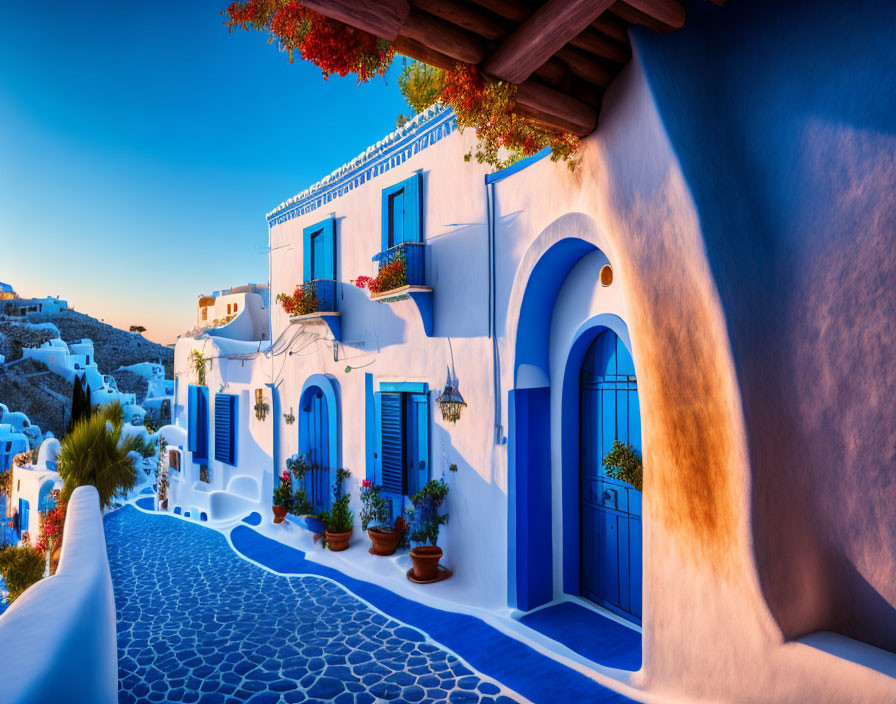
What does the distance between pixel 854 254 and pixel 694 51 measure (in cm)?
188

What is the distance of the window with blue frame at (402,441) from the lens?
27.8 ft

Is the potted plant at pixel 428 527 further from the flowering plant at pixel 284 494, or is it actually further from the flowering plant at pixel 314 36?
the flowering plant at pixel 314 36

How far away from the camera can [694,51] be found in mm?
3893

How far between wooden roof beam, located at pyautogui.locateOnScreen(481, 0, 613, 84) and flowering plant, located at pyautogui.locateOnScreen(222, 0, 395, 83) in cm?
77

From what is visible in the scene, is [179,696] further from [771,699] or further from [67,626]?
[771,699]

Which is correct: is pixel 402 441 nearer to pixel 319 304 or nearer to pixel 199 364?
pixel 319 304

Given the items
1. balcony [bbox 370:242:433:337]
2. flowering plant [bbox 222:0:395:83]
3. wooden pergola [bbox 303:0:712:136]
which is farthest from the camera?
balcony [bbox 370:242:433:337]

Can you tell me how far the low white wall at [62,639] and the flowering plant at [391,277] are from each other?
5126 mm

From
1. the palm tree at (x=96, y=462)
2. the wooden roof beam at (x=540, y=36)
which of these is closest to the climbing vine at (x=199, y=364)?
the palm tree at (x=96, y=462)

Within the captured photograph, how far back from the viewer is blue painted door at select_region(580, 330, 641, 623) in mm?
5867

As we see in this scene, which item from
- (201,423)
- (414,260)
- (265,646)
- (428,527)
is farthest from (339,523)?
(201,423)

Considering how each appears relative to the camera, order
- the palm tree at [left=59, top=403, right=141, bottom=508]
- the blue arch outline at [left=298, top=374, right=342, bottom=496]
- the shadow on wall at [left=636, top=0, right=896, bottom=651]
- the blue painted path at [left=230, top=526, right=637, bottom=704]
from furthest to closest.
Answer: the palm tree at [left=59, top=403, right=141, bottom=508] → the blue arch outline at [left=298, top=374, right=342, bottom=496] → the blue painted path at [left=230, top=526, right=637, bottom=704] → the shadow on wall at [left=636, top=0, right=896, bottom=651]

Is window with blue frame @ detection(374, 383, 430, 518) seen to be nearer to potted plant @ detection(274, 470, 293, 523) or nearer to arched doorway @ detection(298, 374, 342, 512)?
arched doorway @ detection(298, 374, 342, 512)

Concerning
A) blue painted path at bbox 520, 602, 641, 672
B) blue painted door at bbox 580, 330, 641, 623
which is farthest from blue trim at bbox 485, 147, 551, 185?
blue painted path at bbox 520, 602, 641, 672
